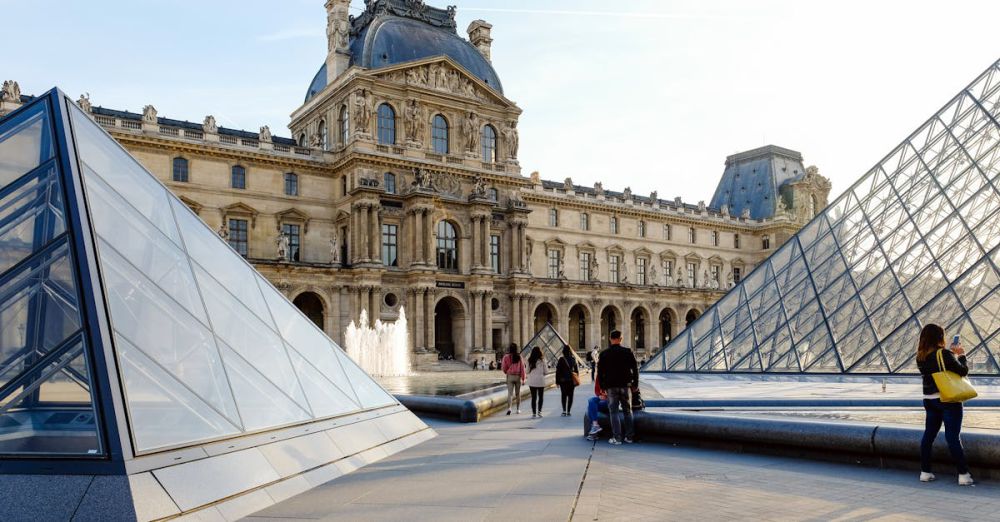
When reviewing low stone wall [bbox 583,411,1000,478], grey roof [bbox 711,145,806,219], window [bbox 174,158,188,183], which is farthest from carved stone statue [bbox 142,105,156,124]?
grey roof [bbox 711,145,806,219]

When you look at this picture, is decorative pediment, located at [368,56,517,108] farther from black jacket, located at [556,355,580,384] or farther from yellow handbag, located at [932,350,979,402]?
yellow handbag, located at [932,350,979,402]

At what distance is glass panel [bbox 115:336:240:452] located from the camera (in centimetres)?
596

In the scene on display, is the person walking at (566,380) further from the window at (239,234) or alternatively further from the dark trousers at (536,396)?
the window at (239,234)

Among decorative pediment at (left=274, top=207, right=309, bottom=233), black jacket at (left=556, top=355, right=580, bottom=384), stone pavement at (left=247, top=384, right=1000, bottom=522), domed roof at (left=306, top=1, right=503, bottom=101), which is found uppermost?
domed roof at (left=306, top=1, right=503, bottom=101)

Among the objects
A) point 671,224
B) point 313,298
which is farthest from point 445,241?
point 671,224

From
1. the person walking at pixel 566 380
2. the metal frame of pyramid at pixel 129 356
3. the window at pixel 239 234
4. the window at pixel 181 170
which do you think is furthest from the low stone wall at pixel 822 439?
the window at pixel 181 170

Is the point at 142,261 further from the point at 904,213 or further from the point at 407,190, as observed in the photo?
the point at 407,190

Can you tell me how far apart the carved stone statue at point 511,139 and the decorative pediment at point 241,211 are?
16.2m

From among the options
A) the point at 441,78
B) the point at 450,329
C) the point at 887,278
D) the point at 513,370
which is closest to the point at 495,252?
the point at 450,329

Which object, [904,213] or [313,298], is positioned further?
[313,298]

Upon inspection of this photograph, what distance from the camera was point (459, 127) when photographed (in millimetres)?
50188

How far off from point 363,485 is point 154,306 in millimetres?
2439

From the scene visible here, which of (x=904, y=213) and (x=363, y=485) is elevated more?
(x=904, y=213)

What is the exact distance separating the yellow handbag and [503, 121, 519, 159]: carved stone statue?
45.6 m
